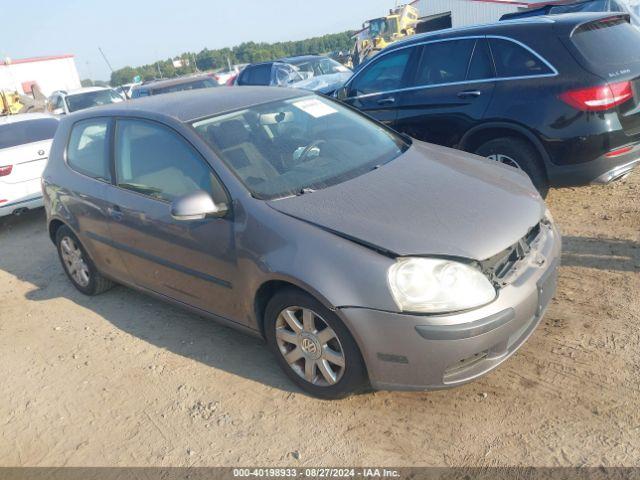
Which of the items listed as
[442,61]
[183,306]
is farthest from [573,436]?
[442,61]

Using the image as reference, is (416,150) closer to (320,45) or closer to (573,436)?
(573,436)

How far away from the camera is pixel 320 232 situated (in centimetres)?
276

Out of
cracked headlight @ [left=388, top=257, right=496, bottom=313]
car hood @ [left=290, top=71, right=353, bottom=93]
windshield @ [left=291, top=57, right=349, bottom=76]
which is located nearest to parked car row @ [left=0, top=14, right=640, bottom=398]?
→ cracked headlight @ [left=388, top=257, right=496, bottom=313]

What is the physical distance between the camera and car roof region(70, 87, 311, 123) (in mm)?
3607

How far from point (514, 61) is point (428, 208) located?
274 centimetres

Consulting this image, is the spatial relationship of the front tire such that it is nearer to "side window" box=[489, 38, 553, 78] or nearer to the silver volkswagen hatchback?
the silver volkswagen hatchback

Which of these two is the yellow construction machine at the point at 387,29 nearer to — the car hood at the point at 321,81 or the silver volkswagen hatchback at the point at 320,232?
the car hood at the point at 321,81

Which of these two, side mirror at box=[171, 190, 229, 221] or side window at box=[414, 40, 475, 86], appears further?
side window at box=[414, 40, 475, 86]

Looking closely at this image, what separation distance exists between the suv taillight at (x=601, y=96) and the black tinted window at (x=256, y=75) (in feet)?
28.9

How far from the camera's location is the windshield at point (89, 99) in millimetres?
14891

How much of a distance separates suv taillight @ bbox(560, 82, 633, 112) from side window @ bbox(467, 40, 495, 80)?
88 cm

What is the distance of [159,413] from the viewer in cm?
317

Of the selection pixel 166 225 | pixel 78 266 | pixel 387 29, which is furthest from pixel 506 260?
pixel 387 29

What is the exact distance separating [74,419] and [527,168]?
4.05m
